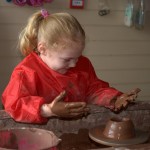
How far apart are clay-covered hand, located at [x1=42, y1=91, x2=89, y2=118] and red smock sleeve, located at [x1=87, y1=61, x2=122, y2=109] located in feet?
1.07

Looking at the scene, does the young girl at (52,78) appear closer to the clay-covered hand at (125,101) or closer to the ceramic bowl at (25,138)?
the clay-covered hand at (125,101)

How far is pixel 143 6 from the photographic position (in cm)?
314

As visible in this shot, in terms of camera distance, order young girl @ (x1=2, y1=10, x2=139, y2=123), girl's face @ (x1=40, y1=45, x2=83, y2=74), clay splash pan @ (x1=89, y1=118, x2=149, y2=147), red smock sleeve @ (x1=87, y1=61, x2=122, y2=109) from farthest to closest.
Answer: red smock sleeve @ (x1=87, y1=61, x2=122, y2=109), girl's face @ (x1=40, y1=45, x2=83, y2=74), young girl @ (x1=2, y1=10, x2=139, y2=123), clay splash pan @ (x1=89, y1=118, x2=149, y2=147)

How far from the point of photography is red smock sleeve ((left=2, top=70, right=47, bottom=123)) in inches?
57.2

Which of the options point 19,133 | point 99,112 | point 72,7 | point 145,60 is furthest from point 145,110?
point 145,60

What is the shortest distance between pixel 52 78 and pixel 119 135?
0.48 m

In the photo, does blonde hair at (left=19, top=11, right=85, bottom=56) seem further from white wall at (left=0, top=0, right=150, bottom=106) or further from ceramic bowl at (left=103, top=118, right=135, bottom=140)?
white wall at (left=0, top=0, right=150, bottom=106)

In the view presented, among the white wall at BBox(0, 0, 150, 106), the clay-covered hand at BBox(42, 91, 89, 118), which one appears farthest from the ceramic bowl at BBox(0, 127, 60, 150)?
the white wall at BBox(0, 0, 150, 106)

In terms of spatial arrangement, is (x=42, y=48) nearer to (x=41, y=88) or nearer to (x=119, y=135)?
(x=41, y=88)

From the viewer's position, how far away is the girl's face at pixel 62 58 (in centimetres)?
158

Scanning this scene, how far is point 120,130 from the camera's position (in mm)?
1369

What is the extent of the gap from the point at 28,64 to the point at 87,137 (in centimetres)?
45

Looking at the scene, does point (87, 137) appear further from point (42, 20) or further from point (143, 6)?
point (143, 6)

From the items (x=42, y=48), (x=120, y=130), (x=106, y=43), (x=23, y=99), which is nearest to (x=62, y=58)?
(x=42, y=48)
